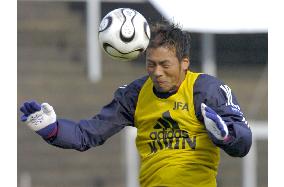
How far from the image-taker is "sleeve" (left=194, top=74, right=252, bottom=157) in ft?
19.7

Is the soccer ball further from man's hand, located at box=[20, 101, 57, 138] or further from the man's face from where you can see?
man's hand, located at box=[20, 101, 57, 138]

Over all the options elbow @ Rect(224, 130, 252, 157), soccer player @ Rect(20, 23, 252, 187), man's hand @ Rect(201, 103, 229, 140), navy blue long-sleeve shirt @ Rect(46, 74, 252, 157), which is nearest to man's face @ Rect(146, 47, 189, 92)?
soccer player @ Rect(20, 23, 252, 187)

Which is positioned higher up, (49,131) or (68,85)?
(68,85)

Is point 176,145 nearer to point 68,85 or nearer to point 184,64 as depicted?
point 184,64

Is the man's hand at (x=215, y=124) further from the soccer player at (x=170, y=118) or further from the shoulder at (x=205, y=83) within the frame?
the shoulder at (x=205, y=83)

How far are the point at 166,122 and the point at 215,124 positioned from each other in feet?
1.88

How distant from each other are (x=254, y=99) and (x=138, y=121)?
7943mm

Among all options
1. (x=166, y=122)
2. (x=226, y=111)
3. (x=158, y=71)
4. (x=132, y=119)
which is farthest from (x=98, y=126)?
(x=226, y=111)

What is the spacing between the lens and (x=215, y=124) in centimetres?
588

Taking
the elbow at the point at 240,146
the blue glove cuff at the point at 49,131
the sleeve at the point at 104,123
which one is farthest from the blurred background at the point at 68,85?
the elbow at the point at 240,146

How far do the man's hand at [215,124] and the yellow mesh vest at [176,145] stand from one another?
0.35 m

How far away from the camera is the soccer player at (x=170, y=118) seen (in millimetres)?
6262
